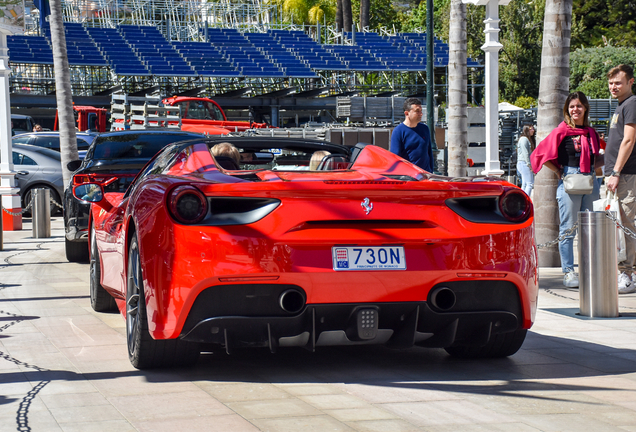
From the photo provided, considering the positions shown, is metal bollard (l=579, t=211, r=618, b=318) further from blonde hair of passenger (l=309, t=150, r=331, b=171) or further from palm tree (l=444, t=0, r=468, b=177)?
palm tree (l=444, t=0, r=468, b=177)

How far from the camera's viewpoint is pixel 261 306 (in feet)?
13.9

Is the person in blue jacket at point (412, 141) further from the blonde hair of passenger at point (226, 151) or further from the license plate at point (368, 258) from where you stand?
the license plate at point (368, 258)

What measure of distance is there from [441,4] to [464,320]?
61230 mm

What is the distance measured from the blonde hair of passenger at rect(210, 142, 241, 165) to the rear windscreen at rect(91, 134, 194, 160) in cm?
469

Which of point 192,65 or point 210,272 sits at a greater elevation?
point 192,65

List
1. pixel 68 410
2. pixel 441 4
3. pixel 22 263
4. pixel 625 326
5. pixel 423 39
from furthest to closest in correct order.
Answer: pixel 441 4 < pixel 423 39 < pixel 22 263 < pixel 625 326 < pixel 68 410

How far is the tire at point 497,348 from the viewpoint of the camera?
5.08m

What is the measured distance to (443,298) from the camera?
443cm

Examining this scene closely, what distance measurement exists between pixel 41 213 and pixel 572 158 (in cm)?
964

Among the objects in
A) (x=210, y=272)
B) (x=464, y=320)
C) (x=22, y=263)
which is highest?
(x=210, y=272)

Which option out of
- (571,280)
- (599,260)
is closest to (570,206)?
(571,280)

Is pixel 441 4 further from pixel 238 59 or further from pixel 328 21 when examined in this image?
pixel 238 59

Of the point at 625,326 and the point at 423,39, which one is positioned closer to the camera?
the point at 625,326

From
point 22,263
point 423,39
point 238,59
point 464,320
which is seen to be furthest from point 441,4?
point 464,320
